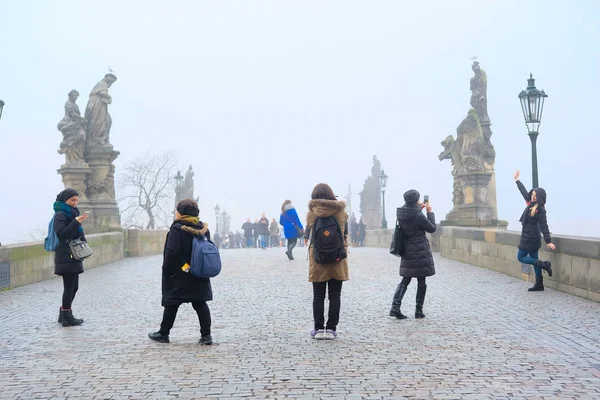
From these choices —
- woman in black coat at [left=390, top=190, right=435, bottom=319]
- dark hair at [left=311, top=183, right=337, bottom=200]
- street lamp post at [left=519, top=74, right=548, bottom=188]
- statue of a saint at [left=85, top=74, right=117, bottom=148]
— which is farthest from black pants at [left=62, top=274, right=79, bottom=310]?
statue of a saint at [left=85, top=74, right=117, bottom=148]

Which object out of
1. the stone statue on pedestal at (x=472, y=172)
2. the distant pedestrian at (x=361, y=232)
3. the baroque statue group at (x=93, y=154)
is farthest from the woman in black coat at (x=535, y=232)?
the distant pedestrian at (x=361, y=232)

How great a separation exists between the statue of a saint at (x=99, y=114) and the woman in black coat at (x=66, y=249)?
15414mm

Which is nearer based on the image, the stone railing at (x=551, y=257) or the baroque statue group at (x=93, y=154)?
the stone railing at (x=551, y=257)

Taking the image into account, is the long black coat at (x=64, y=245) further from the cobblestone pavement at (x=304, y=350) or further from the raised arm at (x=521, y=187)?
the raised arm at (x=521, y=187)

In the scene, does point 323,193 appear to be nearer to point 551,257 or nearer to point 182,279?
point 182,279

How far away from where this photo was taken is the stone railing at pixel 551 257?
10.7 m

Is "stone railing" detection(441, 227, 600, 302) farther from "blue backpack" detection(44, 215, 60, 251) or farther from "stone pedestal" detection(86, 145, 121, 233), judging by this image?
"stone pedestal" detection(86, 145, 121, 233)

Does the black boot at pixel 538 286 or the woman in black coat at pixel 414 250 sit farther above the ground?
the woman in black coat at pixel 414 250

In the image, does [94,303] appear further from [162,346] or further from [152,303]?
[162,346]

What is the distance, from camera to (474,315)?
9.45 metres

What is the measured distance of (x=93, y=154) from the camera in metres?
23.7

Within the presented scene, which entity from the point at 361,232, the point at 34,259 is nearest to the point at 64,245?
the point at 34,259

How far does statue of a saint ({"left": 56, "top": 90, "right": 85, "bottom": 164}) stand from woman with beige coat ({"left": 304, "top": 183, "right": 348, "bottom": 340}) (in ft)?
54.5

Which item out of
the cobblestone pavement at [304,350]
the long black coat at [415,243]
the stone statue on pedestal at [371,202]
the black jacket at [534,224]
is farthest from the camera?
the stone statue on pedestal at [371,202]
